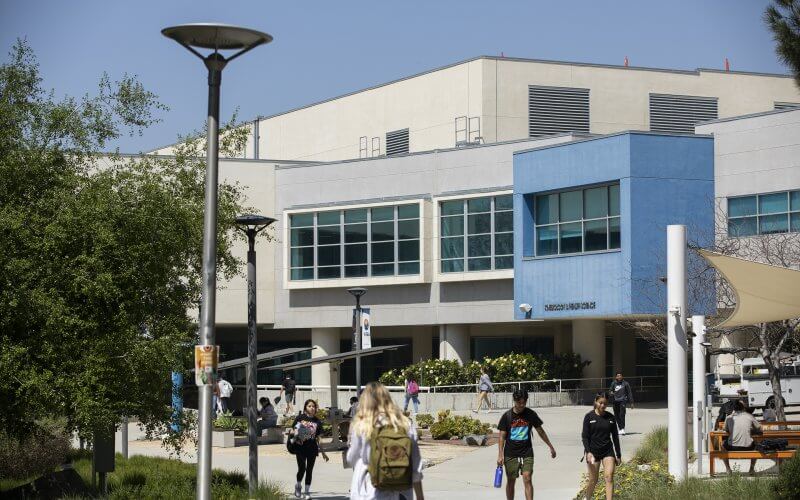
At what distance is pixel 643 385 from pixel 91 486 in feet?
128

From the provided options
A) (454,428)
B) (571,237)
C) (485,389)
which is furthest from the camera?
(571,237)

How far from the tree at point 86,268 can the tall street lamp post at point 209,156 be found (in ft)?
11.9

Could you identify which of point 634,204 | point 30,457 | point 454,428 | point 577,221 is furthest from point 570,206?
point 30,457

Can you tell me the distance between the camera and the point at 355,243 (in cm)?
5622

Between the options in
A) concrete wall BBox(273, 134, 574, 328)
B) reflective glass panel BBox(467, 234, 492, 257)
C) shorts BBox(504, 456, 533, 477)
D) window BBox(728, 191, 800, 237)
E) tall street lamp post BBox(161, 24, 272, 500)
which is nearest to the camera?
tall street lamp post BBox(161, 24, 272, 500)

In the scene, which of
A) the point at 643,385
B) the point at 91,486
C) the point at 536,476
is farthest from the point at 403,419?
the point at 643,385

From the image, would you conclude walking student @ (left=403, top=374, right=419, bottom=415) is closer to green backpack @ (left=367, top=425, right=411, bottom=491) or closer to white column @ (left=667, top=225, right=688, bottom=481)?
white column @ (left=667, top=225, right=688, bottom=481)

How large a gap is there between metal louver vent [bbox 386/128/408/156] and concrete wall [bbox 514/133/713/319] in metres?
17.3

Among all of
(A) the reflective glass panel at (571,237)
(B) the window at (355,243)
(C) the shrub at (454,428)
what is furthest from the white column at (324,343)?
(C) the shrub at (454,428)

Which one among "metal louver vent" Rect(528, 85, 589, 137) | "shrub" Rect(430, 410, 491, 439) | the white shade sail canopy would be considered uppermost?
"metal louver vent" Rect(528, 85, 589, 137)

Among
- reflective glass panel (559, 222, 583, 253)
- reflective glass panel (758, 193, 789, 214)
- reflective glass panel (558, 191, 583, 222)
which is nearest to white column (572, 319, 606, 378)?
reflective glass panel (559, 222, 583, 253)

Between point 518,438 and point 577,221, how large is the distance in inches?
1209

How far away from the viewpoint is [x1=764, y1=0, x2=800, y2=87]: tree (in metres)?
13.7

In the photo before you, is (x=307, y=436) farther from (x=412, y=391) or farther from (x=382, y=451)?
(x=412, y=391)
